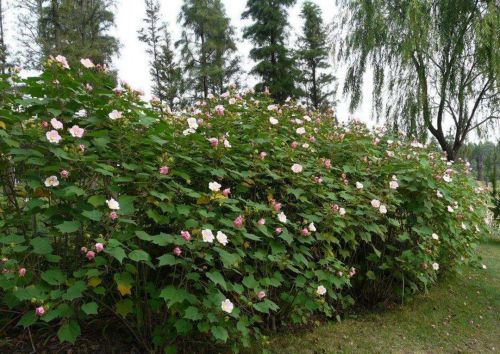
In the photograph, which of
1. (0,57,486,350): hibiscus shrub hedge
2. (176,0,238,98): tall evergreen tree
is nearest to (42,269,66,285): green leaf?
(0,57,486,350): hibiscus shrub hedge

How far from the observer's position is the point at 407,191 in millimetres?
3279

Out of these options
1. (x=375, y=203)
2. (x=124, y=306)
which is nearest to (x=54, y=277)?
(x=124, y=306)

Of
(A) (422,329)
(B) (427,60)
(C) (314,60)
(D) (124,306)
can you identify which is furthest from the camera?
(C) (314,60)

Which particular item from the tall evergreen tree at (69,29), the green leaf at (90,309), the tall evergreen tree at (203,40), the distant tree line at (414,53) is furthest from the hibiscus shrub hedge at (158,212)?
the tall evergreen tree at (203,40)

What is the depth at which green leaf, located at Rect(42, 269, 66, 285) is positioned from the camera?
5.69 feet

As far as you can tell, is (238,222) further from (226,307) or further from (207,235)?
(226,307)

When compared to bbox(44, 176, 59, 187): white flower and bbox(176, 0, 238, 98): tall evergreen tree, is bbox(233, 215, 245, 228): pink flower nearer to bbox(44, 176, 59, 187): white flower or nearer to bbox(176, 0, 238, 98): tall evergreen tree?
bbox(44, 176, 59, 187): white flower

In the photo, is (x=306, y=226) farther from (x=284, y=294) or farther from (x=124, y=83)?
(x=124, y=83)

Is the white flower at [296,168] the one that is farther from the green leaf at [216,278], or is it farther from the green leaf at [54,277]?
the green leaf at [54,277]

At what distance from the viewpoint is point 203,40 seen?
58.3 ft

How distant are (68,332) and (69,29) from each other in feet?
52.3

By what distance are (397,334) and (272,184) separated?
1.58 meters

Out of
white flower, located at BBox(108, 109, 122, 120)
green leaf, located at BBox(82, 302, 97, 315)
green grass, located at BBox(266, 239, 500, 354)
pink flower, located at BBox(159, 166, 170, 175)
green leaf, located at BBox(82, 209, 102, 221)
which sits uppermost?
white flower, located at BBox(108, 109, 122, 120)

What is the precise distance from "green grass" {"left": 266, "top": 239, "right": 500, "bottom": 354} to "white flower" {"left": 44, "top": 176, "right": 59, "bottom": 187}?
5.35 ft
